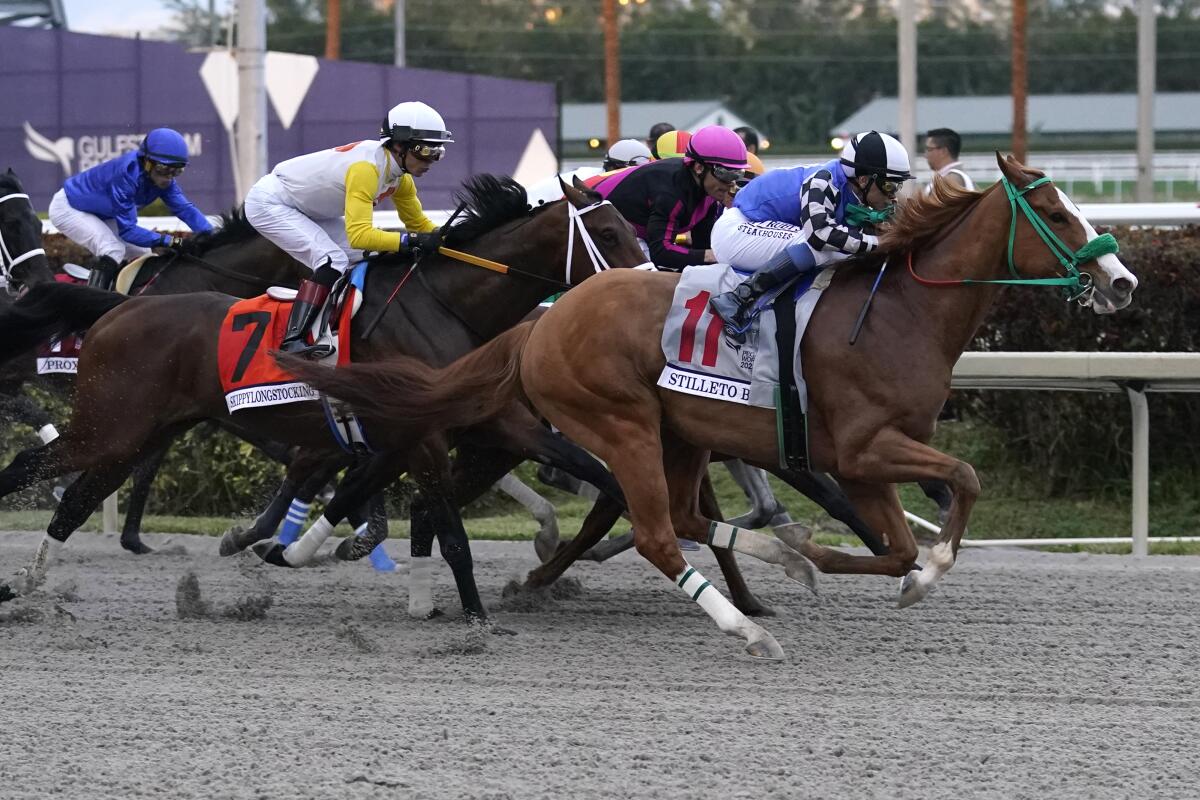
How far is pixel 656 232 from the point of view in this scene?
614cm

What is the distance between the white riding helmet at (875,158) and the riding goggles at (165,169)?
3692 mm

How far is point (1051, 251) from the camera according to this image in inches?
194

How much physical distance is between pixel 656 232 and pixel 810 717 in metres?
2.44

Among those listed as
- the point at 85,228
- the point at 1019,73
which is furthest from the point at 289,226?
the point at 1019,73

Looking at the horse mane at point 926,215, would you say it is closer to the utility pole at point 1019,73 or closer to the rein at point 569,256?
the rein at point 569,256

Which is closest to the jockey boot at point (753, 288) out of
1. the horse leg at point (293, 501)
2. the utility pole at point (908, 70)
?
the horse leg at point (293, 501)

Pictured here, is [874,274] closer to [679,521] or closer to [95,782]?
[679,521]

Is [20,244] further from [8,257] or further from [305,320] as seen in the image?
[305,320]

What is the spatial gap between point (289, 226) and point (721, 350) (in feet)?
6.53

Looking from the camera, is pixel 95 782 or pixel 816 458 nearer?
pixel 95 782

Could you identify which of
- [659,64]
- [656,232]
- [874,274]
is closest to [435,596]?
[656,232]

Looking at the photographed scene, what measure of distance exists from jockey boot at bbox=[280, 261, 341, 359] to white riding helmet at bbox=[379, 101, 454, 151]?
59cm

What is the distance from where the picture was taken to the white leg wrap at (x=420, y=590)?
229 inches

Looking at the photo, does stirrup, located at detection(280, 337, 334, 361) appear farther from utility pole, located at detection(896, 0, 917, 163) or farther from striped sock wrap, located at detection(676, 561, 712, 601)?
utility pole, located at detection(896, 0, 917, 163)
